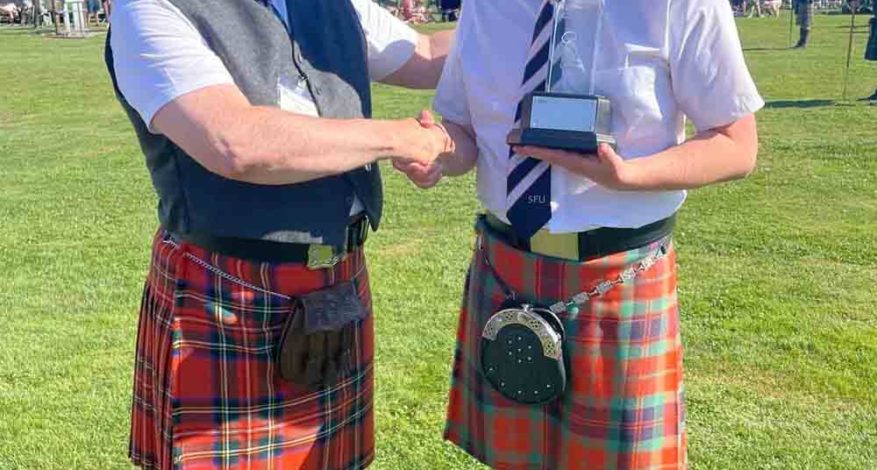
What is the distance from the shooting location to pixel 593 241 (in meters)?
1.97

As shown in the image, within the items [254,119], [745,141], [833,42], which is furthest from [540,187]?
[833,42]

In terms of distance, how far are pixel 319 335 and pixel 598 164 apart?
2.33 feet

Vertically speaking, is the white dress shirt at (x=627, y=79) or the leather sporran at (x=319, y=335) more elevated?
the white dress shirt at (x=627, y=79)

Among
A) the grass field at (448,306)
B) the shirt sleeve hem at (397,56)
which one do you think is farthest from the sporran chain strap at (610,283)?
the grass field at (448,306)

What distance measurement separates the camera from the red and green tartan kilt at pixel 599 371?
2.02 m

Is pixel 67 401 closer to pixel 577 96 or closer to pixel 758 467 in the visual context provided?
pixel 758 467

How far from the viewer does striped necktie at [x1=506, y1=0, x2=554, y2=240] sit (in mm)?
1875

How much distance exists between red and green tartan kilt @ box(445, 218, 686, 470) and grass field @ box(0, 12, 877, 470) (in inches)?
53.4

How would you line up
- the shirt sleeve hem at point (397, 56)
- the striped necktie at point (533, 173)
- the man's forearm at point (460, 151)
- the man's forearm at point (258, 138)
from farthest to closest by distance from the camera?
the shirt sleeve hem at point (397, 56) < the man's forearm at point (460, 151) < the striped necktie at point (533, 173) < the man's forearm at point (258, 138)

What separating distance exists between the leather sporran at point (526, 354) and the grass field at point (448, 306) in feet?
4.75

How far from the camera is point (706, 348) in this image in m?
4.32

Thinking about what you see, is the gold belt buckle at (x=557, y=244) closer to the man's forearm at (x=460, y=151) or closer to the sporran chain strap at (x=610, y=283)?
the sporran chain strap at (x=610, y=283)

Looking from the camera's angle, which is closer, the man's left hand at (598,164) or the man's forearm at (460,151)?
the man's left hand at (598,164)

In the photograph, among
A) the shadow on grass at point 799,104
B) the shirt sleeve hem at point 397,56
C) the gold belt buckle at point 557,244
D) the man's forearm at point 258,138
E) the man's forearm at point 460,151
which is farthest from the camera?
the shadow on grass at point 799,104
